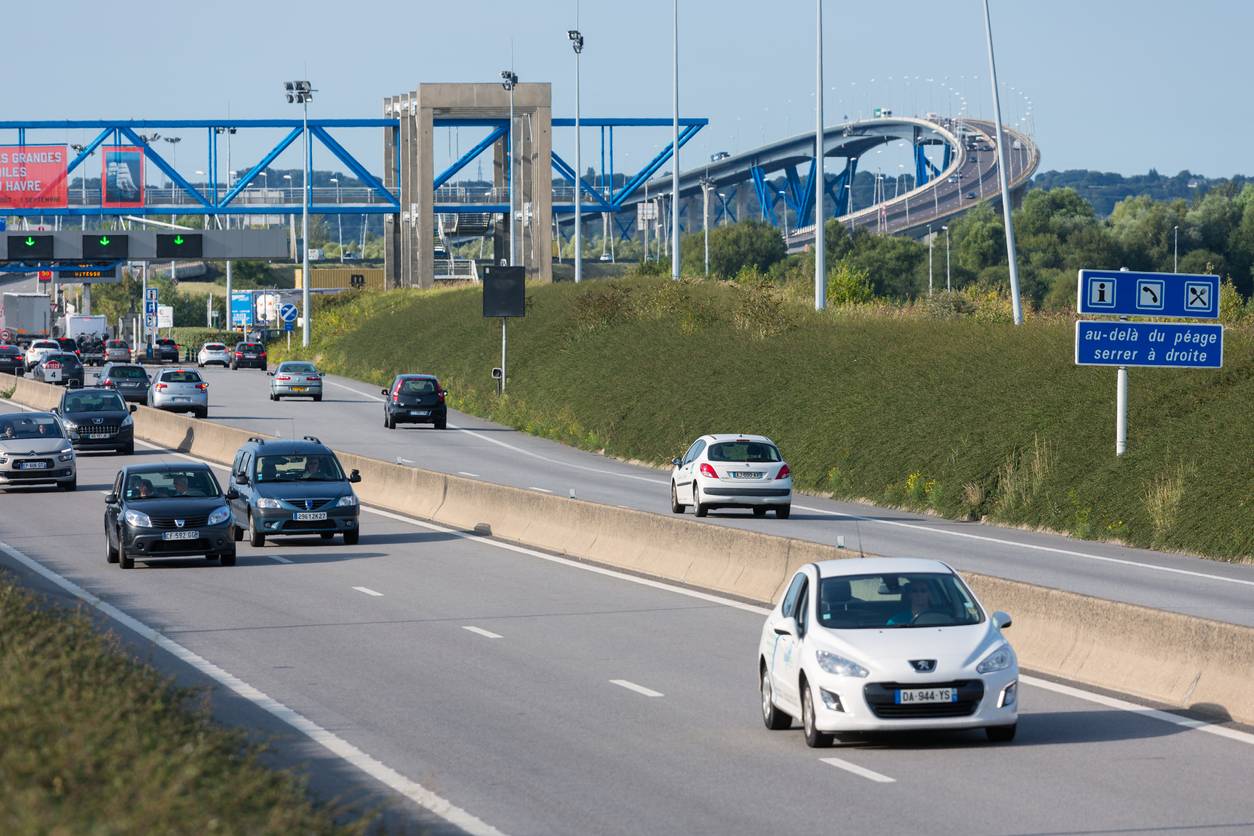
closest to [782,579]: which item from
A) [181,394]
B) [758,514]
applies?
[758,514]

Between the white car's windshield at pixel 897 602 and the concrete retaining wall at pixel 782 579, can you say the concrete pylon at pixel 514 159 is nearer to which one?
the concrete retaining wall at pixel 782 579

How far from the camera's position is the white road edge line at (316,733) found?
35.7ft

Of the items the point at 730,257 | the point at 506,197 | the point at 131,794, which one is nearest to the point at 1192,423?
the point at 131,794

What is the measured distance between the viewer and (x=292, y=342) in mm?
112625

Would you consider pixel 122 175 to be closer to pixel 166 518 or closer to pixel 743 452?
pixel 743 452

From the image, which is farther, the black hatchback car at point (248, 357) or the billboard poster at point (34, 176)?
the black hatchback car at point (248, 357)

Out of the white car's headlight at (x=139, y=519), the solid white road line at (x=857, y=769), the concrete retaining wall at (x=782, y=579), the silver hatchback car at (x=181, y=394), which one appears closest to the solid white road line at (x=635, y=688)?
the solid white road line at (x=857, y=769)

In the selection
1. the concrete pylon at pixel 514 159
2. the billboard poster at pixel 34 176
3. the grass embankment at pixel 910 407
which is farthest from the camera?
the concrete pylon at pixel 514 159

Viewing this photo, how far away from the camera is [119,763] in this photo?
7.79 meters

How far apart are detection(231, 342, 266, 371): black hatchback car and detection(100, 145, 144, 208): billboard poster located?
9045 millimetres

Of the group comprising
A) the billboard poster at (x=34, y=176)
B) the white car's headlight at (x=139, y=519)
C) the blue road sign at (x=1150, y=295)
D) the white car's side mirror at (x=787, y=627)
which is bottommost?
the white car's headlight at (x=139, y=519)

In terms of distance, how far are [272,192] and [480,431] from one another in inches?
2055

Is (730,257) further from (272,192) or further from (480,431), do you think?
(480,431)

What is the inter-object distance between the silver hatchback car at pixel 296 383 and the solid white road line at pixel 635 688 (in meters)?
58.5
